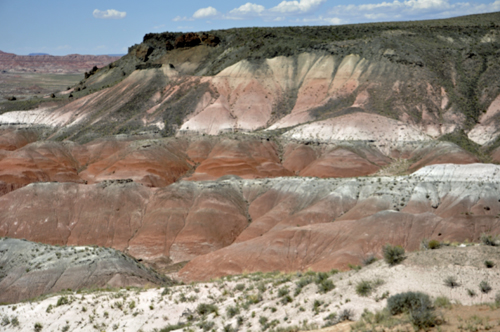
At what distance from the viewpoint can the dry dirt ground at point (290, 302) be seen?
17141 millimetres

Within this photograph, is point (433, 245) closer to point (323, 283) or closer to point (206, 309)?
point (323, 283)

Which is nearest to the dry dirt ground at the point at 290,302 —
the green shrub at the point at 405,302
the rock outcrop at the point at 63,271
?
the green shrub at the point at 405,302

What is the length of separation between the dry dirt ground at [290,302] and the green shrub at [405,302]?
17.6 inches

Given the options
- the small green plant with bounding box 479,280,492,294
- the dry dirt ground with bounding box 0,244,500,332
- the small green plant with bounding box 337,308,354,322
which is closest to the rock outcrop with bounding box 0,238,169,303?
the dry dirt ground with bounding box 0,244,500,332

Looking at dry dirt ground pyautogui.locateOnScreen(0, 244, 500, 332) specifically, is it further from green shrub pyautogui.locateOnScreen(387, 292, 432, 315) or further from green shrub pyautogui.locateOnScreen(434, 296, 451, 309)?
green shrub pyautogui.locateOnScreen(387, 292, 432, 315)

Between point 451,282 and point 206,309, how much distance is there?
34.3ft

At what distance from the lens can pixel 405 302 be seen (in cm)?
Answer: 1642

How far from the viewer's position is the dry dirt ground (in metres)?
17.1

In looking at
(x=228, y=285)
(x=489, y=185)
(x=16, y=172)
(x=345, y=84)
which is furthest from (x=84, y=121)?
(x=228, y=285)

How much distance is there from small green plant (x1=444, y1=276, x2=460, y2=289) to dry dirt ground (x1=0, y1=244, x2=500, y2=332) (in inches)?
5.8

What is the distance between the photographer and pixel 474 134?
85.8 metres

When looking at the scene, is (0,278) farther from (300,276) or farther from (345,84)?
(345,84)

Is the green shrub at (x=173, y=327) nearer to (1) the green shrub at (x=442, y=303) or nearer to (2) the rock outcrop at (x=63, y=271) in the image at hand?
(1) the green shrub at (x=442, y=303)

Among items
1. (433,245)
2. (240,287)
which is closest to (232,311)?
(240,287)
